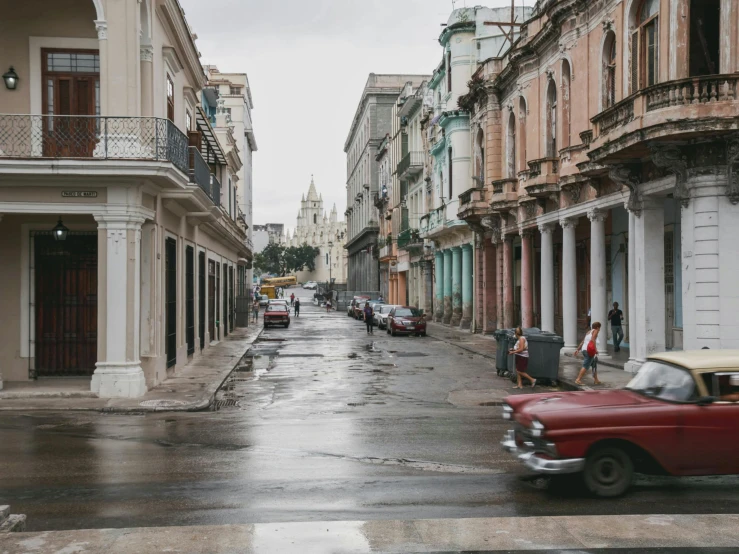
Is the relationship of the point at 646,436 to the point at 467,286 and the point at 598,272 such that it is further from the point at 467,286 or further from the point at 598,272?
the point at 467,286

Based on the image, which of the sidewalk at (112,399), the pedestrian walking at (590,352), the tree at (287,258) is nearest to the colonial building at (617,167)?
the pedestrian walking at (590,352)

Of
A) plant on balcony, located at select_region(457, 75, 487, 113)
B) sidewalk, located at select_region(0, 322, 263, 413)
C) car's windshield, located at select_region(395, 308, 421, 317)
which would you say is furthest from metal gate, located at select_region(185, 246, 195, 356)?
car's windshield, located at select_region(395, 308, 421, 317)

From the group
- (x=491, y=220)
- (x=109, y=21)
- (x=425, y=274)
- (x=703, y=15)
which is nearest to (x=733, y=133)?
(x=703, y=15)

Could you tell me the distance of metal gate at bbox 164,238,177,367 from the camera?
21016mm

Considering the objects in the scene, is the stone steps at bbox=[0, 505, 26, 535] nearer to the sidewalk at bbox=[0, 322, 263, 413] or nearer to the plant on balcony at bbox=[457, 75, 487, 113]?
the sidewalk at bbox=[0, 322, 263, 413]

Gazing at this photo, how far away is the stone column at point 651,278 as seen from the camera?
63.5 feet

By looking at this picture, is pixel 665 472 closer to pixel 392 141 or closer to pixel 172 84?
pixel 172 84

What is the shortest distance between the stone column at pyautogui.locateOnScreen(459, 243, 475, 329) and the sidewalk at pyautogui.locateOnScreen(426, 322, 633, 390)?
0.67 m

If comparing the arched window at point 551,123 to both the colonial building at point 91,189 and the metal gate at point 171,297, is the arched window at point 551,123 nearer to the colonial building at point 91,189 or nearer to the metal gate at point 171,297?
the colonial building at point 91,189

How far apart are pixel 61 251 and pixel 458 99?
2401 centimetres

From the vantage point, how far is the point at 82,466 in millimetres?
10422

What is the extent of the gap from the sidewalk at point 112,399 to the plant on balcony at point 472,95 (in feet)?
61.5

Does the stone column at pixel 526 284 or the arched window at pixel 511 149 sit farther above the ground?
the arched window at pixel 511 149

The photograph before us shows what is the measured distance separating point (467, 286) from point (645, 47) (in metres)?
22.7
